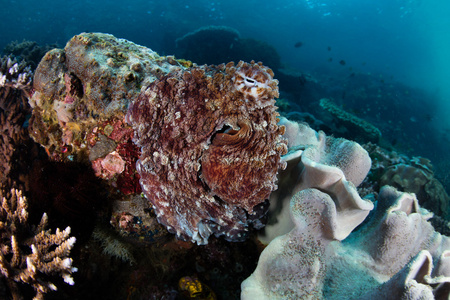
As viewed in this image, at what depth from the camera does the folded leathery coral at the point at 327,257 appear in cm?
213

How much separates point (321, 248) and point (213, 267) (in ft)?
4.83

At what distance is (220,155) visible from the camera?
1.91 metres

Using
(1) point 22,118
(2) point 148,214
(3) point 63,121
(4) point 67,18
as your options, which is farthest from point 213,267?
(4) point 67,18

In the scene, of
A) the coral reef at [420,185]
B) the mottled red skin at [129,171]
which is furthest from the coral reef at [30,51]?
the coral reef at [420,185]

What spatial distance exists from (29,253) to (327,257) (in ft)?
10.2

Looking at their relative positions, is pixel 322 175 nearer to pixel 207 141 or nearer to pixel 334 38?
pixel 207 141

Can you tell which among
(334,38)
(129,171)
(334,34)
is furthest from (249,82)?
(334,34)

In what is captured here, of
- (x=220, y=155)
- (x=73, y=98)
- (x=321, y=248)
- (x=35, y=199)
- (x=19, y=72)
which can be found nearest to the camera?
(x=220, y=155)

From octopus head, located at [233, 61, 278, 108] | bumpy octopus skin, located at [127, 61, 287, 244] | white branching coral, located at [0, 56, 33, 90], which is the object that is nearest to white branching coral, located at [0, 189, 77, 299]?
bumpy octopus skin, located at [127, 61, 287, 244]

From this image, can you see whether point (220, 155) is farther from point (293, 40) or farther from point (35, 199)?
point (293, 40)

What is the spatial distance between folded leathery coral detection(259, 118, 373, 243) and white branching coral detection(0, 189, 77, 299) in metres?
2.18

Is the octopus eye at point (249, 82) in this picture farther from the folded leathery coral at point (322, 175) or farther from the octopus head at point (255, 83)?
the folded leathery coral at point (322, 175)

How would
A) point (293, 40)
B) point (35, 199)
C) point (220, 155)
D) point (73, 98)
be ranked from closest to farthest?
point (220, 155), point (35, 199), point (73, 98), point (293, 40)

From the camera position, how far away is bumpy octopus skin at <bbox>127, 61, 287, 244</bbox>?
175 centimetres
